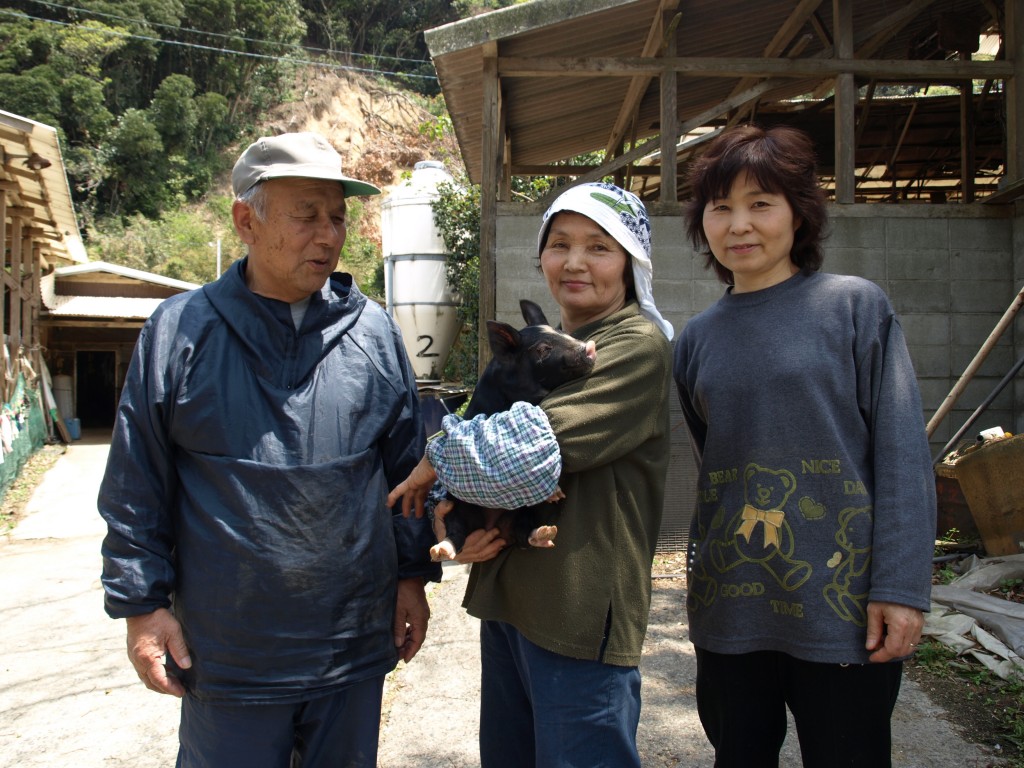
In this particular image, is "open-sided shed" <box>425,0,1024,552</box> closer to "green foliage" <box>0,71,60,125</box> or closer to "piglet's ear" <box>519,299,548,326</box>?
"piglet's ear" <box>519,299,548,326</box>

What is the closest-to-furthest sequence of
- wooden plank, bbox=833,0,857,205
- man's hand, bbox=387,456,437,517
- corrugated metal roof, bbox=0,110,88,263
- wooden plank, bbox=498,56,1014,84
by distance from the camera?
man's hand, bbox=387,456,437,517 → wooden plank, bbox=833,0,857,205 → wooden plank, bbox=498,56,1014,84 → corrugated metal roof, bbox=0,110,88,263

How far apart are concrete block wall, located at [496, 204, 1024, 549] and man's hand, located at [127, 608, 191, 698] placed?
4.76 metres

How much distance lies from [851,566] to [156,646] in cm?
168

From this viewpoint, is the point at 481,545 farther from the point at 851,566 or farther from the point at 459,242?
the point at 459,242

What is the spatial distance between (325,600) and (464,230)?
540 inches

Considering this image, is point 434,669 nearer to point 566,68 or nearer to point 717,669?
point 717,669

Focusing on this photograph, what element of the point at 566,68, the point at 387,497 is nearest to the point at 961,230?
the point at 566,68

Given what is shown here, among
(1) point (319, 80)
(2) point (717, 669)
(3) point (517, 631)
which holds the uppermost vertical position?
(1) point (319, 80)

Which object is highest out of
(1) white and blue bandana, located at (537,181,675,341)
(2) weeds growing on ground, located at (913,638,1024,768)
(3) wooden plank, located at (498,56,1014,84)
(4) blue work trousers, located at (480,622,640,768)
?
(3) wooden plank, located at (498,56,1014,84)

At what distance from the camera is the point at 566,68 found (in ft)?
21.6

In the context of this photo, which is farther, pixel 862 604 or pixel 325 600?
pixel 325 600

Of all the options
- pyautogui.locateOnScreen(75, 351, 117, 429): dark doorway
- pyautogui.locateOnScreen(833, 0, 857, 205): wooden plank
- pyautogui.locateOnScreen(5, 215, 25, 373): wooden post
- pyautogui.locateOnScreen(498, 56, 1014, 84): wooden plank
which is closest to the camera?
pyautogui.locateOnScreen(833, 0, 857, 205): wooden plank

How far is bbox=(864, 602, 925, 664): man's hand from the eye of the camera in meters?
1.65

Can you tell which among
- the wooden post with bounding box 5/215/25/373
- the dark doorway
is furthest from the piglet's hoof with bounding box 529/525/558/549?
the dark doorway
